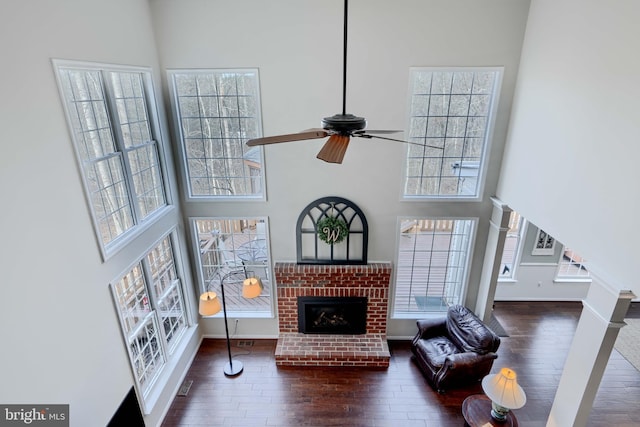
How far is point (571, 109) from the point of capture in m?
3.55

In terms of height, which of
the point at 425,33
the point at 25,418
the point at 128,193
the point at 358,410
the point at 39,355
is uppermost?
the point at 425,33

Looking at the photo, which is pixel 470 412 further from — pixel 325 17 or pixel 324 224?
pixel 325 17

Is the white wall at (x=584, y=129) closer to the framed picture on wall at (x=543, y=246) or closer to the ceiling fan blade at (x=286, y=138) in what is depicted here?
the ceiling fan blade at (x=286, y=138)

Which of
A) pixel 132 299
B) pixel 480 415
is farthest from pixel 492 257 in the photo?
pixel 132 299

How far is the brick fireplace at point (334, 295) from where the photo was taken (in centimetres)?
545

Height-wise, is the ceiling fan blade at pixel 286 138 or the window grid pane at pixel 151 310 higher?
the ceiling fan blade at pixel 286 138

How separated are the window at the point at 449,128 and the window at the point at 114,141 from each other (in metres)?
3.50

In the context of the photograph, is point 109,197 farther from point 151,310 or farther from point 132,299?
point 151,310

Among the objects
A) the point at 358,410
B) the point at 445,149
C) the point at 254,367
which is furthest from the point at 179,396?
the point at 445,149

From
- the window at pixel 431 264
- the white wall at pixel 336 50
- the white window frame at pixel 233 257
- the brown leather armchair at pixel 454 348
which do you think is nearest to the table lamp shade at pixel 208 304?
the white window frame at pixel 233 257

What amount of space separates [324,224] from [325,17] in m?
2.75

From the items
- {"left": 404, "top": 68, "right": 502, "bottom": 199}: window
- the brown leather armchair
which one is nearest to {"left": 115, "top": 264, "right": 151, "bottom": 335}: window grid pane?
{"left": 404, "top": 68, "right": 502, "bottom": 199}: window

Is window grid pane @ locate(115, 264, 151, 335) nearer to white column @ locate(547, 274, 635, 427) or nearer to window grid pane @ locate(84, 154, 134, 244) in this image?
window grid pane @ locate(84, 154, 134, 244)

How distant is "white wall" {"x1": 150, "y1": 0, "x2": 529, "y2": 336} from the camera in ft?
14.5
